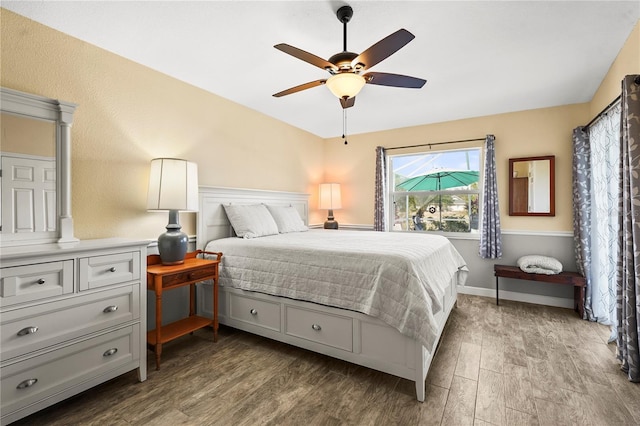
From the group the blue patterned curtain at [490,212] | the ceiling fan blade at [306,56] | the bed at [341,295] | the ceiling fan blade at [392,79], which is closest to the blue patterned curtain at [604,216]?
the blue patterned curtain at [490,212]

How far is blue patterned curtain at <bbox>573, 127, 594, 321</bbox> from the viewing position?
3.29 metres

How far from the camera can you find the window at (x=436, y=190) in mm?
4309

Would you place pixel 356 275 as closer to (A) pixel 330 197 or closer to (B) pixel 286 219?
(B) pixel 286 219

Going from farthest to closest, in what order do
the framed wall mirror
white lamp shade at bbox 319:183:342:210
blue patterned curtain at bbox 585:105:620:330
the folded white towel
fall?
white lamp shade at bbox 319:183:342:210
the framed wall mirror
the folded white towel
blue patterned curtain at bbox 585:105:620:330

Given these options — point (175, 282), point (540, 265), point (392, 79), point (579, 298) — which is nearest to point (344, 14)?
point (392, 79)

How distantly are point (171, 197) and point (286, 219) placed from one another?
5.24ft

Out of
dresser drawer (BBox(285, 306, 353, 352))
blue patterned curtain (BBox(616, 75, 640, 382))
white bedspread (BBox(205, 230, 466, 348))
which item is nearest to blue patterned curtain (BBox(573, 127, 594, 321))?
blue patterned curtain (BBox(616, 75, 640, 382))

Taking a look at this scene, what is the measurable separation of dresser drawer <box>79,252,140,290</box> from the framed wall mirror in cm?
430

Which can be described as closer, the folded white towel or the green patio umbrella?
the folded white towel

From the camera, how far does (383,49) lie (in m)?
1.79

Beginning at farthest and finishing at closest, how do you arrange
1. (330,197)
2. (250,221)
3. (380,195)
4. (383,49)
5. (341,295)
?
1. (330,197)
2. (380,195)
3. (250,221)
4. (341,295)
5. (383,49)

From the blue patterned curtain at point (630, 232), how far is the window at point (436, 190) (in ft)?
6.83

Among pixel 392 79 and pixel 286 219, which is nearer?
pixel 392 79

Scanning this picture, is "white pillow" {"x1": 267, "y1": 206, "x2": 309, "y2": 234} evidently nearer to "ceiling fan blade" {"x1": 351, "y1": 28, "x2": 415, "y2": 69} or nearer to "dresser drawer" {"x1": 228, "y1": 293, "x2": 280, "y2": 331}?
"dresser drawer" {"x1": 228, "y1": 293, "x2": 280, "y2": 331}
